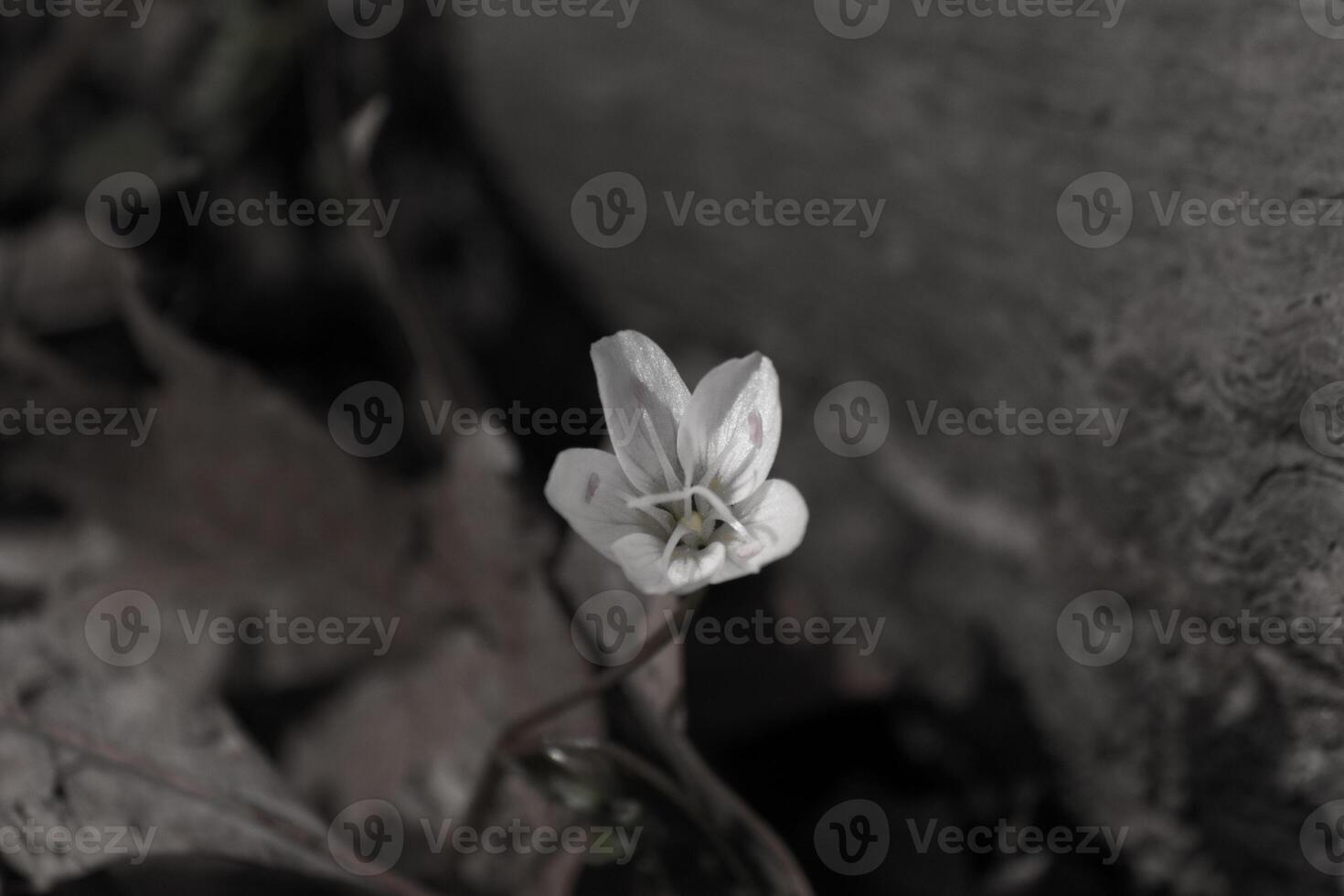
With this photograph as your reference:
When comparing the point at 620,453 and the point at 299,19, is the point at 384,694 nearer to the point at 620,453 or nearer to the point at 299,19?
the point at 620,453

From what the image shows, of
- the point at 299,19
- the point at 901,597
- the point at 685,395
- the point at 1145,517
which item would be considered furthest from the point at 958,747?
the point at 299,19

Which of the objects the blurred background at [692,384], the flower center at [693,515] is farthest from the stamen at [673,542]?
the blurred background at [692,384]

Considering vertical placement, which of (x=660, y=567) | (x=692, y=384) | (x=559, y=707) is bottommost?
(x=559, y=707)

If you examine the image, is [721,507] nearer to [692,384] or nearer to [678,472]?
[678,472]

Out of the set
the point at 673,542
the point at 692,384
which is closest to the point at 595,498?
the point at 673,542

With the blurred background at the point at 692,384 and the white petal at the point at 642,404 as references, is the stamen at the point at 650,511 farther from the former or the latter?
the blurred background at the point at 692,384

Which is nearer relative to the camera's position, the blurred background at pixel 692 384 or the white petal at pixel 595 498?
the white petal at pixel 595 498

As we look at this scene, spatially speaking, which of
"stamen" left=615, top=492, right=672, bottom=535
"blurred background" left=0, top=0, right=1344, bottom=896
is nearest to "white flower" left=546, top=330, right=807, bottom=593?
"stamen" left=615, top=492, right=672, bottom=535
